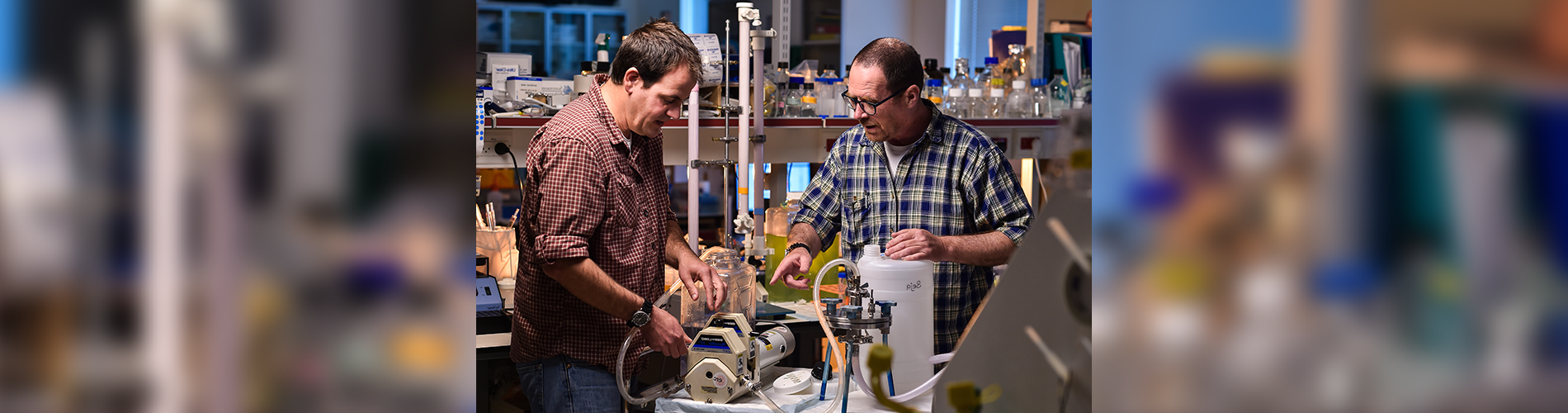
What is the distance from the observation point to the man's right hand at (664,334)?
2076 mm

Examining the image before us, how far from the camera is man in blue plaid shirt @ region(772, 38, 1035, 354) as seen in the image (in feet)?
8.62

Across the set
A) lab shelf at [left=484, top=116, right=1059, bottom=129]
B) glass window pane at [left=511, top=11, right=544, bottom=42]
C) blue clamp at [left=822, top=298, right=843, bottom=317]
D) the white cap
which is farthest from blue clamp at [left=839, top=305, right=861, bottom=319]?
glass window pane at [left=511, top=11, right=544, bottom=42]

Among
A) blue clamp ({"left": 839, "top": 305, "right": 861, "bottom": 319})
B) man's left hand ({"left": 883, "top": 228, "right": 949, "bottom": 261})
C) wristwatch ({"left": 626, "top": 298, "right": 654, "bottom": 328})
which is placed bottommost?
wristwatch ({"left": 626, "top": 298, "right": 654, "bottom": 328})

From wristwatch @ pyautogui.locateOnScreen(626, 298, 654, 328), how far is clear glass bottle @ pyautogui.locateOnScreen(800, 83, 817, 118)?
1591 mm

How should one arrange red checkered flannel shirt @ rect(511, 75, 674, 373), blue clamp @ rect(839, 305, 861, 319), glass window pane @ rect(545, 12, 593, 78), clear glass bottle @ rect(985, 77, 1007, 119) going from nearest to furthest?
blue clamp @ rect(839, 305, 861, 319) < red checkered flannel shirt @ rect(511, 75, 674, 373) < clear glass bottle @ rect(985, 77, 1007, 119) < glass window pane @ rect(545, 12, 593, 78)

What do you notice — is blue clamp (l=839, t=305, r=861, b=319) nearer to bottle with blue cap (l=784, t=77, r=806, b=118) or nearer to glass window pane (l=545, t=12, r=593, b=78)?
bottle with blue cap (l=784, t=77, r=806, b=118)

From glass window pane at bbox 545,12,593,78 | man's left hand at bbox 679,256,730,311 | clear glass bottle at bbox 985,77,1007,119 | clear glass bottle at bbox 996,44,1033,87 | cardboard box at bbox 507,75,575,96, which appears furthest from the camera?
glass window pane at bbox 545,12,593,78

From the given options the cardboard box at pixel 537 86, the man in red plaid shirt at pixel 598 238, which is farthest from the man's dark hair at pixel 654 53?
the cardboard box at pixel 537 86

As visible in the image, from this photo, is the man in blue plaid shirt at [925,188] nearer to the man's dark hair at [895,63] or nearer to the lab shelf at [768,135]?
the man's dark hair at [895,63]

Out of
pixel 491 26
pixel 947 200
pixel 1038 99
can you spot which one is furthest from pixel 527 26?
pixel 947 200
